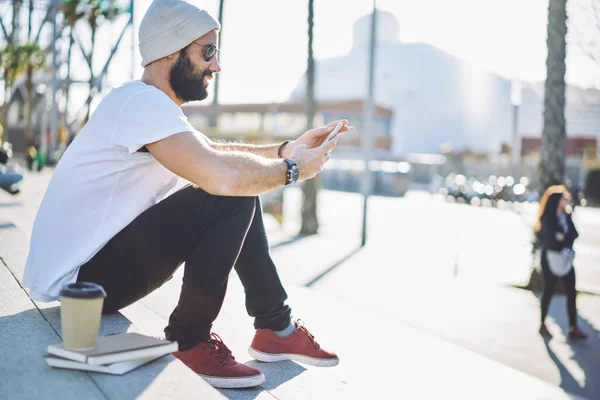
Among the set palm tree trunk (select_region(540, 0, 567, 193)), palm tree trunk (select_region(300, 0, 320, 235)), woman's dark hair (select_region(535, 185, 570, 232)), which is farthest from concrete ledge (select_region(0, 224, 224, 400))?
palm tree trunk (select_region(300, 0, 320, 235))

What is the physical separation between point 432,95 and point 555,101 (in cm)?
11598

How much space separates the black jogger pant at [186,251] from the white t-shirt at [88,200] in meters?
0.06

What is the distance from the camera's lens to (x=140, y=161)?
2496 millimetres

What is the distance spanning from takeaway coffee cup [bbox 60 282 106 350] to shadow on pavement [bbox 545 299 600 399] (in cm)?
350

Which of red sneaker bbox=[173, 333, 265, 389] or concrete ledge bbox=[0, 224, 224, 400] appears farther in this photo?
red sneaker bbox=[173, 333, 265, 389]

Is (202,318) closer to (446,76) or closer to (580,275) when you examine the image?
(580,275)

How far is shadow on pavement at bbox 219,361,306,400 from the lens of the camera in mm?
2551

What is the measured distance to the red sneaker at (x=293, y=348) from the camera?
2949mm

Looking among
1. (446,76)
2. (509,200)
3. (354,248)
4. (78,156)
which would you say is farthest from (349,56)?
(78,156)

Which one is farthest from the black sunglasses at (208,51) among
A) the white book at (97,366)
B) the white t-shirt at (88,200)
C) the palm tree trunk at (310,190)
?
the palm tree trunk at (310,190)

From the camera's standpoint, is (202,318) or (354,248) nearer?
(202,318)

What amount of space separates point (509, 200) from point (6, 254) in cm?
3035

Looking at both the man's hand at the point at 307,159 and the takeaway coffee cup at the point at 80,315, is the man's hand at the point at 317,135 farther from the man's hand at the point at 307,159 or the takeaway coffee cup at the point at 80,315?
the takeaway coffee cup at the point at 80,315

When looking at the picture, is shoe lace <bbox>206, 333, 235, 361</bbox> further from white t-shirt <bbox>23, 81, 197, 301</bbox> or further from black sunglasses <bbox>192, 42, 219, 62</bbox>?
black sunglasses <bbox>192, 42, 219, 62</bbox>
